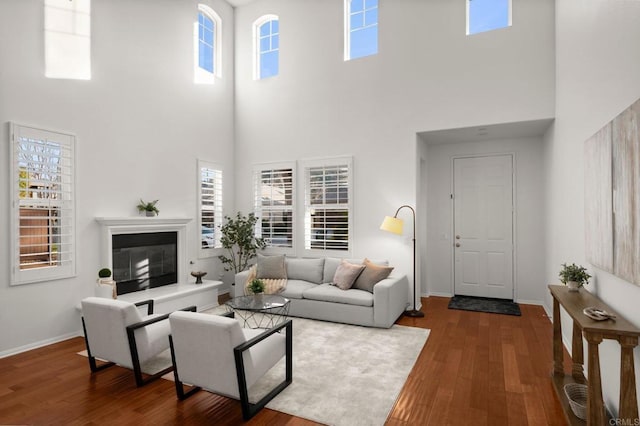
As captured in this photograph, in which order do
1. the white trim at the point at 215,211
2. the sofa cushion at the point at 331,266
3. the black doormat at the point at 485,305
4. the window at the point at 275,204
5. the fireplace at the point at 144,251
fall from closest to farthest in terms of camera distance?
the fireplace at the point at 144,251
the black doormat at the point at 485,305
the sofa cushion at the point at 331,266
the white trim at the point at 215,211
the window at the point at 275,204

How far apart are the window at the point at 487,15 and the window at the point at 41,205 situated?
5.57 m

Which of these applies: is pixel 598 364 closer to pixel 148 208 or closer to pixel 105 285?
pixel 105 285

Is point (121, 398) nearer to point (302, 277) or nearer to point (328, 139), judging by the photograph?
point (302, 277)

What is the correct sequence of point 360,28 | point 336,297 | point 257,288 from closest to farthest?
point 257,288 < point 336,297 < point 360,28

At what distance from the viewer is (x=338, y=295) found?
15.8 ft

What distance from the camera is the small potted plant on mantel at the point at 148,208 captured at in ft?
16.8

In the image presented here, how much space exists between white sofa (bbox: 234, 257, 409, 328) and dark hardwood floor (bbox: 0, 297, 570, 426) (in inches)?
29.2

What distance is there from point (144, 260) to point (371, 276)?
328 cm

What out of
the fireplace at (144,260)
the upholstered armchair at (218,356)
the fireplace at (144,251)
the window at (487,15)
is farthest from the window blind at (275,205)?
the upholstered armchair at (218,356)

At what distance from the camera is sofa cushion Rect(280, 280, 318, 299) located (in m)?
5.11

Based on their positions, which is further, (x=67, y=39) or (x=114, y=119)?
(x=114, y=119)

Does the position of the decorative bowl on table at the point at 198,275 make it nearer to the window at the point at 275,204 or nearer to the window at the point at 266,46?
the window at the point at 275,204

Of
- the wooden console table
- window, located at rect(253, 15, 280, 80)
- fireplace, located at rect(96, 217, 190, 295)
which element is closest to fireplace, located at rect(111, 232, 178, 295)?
fireplace, located at rect(96, 217, 190, 295)

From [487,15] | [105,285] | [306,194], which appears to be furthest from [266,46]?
[105,285]
